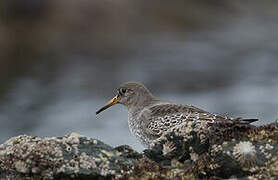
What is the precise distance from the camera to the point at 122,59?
18.0m

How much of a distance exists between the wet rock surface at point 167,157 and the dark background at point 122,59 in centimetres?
883

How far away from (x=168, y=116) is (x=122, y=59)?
11919 millimetres

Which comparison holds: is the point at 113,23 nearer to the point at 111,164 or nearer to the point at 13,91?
the point at 13,91

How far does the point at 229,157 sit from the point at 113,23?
1673 cm

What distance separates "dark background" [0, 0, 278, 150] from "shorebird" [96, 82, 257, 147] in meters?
5.08

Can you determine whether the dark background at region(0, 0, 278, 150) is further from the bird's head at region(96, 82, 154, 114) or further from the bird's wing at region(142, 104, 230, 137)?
the bird's wing at region(142, 104, 230, 137)

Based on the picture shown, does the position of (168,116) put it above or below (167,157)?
above

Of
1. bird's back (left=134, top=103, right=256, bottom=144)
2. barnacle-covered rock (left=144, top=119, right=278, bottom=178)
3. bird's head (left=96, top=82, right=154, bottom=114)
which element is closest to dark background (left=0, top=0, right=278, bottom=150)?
bird's head (left=96, top=82, right=154, bottom=114)

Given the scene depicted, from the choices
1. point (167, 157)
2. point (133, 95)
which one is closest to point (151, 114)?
point (133, 95)

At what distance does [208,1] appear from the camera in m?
21.1

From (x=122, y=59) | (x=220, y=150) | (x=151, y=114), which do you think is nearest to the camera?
(x=220, y=150)

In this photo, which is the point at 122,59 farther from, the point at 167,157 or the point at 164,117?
the point at 167,157

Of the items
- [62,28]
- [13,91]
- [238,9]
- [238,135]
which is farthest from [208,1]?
[238,135]

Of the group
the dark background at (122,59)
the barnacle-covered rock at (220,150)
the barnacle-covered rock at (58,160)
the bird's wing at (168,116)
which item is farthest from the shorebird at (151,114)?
the dark background at (122,59)
